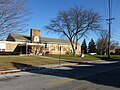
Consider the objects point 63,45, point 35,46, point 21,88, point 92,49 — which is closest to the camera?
point 21,88

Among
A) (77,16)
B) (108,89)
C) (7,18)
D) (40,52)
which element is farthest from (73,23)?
(108,89)

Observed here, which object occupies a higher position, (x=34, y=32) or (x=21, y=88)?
(x=34, y=32)

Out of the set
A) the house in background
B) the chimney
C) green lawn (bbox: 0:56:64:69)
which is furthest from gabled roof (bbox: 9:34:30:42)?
green lawn (bbox: 0:56:64:69)

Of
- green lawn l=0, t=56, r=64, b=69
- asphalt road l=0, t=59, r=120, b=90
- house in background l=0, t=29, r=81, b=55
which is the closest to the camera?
asphalt road l=0, t=59, r=120, b=90

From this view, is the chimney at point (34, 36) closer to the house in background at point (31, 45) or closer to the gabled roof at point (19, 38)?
the house in background at point (31, 45)

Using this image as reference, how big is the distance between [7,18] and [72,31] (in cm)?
3604

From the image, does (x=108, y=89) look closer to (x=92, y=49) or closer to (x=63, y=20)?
(x=63, y=20)

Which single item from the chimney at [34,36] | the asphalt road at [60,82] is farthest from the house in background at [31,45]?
the asphalt road at [60,82]

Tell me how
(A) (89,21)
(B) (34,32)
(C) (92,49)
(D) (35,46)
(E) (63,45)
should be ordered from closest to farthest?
(A) (89,21), (D) (35,46), (B) (34,32), (E) (63,45), (C) (92,49)

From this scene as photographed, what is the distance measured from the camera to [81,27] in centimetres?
5250

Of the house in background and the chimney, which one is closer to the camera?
the house in background

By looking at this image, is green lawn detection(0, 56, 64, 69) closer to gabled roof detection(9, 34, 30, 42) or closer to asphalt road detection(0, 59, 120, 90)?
asphalt road detection(0, 59, 120, 90)

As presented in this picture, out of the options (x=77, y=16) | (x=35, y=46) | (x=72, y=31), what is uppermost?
(x=77, y=16)

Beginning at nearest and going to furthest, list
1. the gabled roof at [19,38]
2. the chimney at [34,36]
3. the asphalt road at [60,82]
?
the asphalt road at [60,82]
the gabled roof at [19,38]
the chimney at [34,36]
